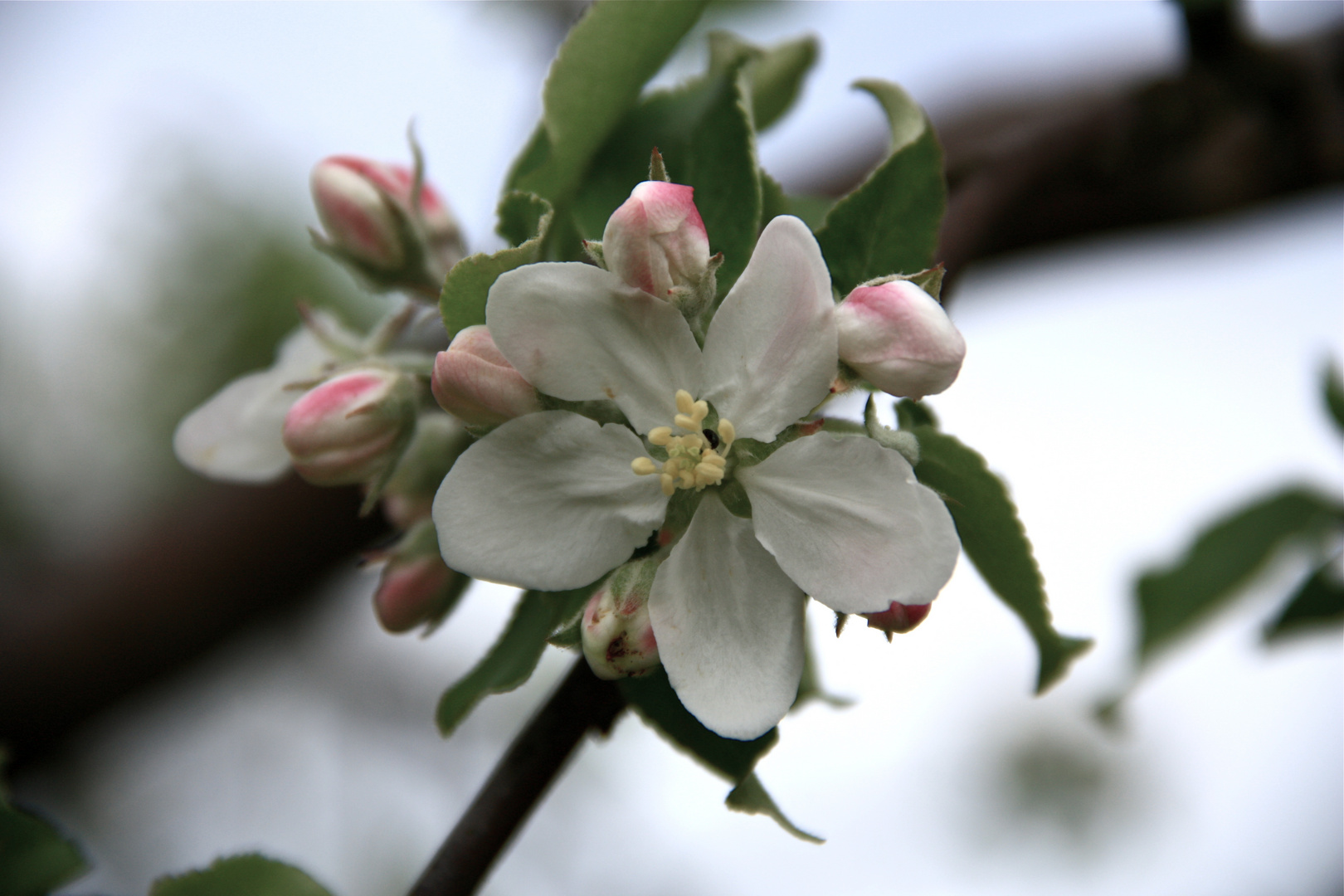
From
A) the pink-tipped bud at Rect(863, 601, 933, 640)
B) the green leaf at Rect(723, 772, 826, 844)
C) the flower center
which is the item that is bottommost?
the green leaf at Rect(723, 772, 826, 844)

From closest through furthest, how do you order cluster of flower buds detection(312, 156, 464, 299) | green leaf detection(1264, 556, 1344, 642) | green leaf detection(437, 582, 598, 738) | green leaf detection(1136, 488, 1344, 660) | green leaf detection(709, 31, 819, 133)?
1. green leaf detection(437, 582, 598, 738)
2. cluster of flower buds detection(312, 156, 464, 299)
3. green leaf detection(709, 31, 819, 133)
4. green leaf detection(1264, 556, 1344, 642)
5. green leaf detection(1136, 488, 1344, 660)

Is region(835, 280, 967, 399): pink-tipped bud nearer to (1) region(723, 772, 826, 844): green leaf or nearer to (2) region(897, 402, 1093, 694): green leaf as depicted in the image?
(2) region(897, 402, 1093, 694): green leaf

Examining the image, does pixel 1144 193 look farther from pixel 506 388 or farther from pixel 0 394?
pixel 0 394

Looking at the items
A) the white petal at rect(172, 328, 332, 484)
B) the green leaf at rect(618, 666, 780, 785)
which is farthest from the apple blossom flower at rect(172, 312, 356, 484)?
the green leaf at rect(618, 666, 780, 785)

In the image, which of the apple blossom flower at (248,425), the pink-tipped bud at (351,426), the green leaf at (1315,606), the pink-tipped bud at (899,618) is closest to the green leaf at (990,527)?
the pink-tipped bud at (899,618)

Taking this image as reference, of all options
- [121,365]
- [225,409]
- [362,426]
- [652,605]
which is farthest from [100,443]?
[652,605]

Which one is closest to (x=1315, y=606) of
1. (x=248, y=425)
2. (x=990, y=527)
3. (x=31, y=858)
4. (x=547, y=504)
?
(x=990, y=527)

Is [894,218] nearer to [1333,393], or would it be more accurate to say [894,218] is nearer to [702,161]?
[702,161]
